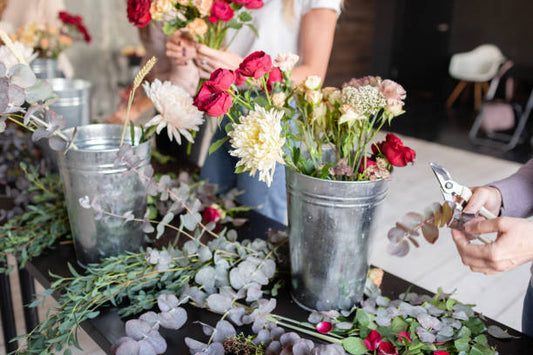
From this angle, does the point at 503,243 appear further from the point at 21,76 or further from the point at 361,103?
the point at 21,76

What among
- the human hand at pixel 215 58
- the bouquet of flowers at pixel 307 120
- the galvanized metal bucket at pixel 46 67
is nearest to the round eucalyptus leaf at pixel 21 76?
the bouquet of flowers at pixel 307 120

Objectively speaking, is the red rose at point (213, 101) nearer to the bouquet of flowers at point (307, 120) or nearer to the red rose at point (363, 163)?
the bouquet of flowers at point (307, 120)

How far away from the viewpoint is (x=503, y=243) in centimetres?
72

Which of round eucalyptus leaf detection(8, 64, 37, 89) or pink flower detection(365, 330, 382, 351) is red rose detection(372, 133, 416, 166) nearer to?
pink flower detection(365, 330, 382, 351)

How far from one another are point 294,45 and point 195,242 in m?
0.81

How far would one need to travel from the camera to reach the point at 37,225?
1.10 meters

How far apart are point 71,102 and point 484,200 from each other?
3.99ft

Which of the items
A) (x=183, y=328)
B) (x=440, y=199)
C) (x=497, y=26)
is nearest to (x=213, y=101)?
(x=183, y=328)

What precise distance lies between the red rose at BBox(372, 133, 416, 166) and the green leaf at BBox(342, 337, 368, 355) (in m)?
0.28

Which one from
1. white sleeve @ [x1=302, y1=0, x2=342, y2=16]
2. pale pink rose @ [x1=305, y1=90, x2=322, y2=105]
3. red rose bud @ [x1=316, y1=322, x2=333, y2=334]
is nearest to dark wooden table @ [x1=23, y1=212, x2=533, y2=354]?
red rose bud @ [x1=316, y1=322, x2=333, y2=334]

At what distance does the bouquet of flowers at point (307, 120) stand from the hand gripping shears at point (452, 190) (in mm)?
67

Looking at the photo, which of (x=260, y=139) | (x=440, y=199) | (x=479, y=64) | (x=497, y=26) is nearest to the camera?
(x=260, y=139)

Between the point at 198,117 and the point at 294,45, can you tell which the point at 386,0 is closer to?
the point at 294,45

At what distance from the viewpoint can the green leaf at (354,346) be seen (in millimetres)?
716
